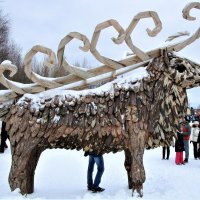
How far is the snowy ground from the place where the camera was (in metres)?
5.16

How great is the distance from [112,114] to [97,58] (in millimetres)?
806

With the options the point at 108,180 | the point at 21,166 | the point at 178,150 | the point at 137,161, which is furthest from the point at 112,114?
the point at 178,150

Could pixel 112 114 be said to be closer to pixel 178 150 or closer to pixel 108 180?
pixel 108 180

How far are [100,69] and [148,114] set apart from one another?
0.93 m

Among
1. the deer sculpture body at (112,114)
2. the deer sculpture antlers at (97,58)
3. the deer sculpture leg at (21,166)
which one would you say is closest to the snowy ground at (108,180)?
the deer sculpture leg at (21,166)

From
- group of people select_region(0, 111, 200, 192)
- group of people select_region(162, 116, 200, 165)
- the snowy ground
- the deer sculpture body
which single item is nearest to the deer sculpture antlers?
the deer sculpture body

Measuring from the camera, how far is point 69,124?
478 centimetres

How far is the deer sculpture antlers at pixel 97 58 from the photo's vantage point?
4.77m

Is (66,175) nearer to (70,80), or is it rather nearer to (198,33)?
(70,80)

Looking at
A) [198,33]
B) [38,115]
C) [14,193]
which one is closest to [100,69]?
[38,115]

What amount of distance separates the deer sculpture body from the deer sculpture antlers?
0.01m

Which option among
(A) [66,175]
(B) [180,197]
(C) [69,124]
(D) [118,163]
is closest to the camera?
(C) [69,124]

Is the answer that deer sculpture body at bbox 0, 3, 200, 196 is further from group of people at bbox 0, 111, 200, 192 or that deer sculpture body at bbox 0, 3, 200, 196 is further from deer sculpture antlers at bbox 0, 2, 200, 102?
group of people at bbox 0, 111, 200, 192

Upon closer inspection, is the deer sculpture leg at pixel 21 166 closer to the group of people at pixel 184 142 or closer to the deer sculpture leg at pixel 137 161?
the deer sculpture leg at pixel 137 161
